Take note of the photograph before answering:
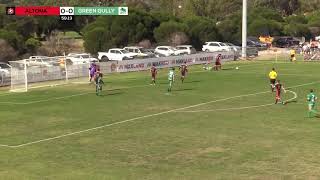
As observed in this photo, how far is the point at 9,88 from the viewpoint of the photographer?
48.3 m

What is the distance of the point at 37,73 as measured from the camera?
49969 mm

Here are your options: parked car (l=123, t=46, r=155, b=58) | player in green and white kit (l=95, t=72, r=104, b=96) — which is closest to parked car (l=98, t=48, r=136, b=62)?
parked car (l=123, t=46, r=155, b=58)

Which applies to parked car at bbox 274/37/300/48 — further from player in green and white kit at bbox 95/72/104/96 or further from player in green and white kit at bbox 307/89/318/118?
player in green and white kit at bbox 307/89/318/118

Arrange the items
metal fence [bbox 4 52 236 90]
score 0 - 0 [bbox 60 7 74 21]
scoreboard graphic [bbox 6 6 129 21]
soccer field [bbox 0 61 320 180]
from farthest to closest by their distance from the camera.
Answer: score 0 - 0 [bbox 60 7 74 21]
scoreboard graphic [bbox 6 6 129 21]
metal fence [bbox 4 52 236 90]
soccer field [bbox 0 61 320 180]

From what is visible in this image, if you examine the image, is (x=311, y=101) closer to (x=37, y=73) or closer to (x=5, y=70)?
(x=37, y=73)

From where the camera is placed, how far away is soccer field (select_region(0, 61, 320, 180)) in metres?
19.1

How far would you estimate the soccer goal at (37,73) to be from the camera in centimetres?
4741

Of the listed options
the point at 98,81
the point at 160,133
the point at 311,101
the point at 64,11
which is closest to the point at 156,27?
the point at 64,11

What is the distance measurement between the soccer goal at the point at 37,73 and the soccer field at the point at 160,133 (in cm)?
414

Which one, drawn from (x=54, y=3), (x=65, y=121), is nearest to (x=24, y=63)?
(x=65, y=121)

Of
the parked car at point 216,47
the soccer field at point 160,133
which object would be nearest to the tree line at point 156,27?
the parked car at point 216,47

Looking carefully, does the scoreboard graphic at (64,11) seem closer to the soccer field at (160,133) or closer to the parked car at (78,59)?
the parked car at (78,59)

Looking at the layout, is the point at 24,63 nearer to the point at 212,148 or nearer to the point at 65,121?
the point at 65,121

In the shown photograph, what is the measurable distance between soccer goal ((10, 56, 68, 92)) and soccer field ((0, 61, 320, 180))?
4.14 metres
